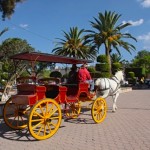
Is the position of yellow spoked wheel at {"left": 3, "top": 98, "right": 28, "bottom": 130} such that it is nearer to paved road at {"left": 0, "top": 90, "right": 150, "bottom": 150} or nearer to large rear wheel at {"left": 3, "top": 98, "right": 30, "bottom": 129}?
large rear wheel at {"left": 3, "top": 98, "right": 30, "bottom": 129}

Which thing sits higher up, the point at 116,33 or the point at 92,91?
the point at 116,33

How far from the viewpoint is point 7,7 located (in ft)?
66.9

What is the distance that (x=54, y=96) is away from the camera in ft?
33.5

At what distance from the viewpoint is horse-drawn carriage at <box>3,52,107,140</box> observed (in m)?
8.83

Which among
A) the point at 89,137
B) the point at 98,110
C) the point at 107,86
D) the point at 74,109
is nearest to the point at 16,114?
the point at 89,137

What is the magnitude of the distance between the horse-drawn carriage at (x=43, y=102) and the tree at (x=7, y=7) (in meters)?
10.0

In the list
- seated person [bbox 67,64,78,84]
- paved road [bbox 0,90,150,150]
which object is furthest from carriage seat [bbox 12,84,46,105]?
seated person [bbox 67,64,78,84]

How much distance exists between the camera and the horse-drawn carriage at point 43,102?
8.83m

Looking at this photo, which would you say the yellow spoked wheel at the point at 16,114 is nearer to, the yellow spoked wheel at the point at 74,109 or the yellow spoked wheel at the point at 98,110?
the yellow spoked wheel at the point at 74,109

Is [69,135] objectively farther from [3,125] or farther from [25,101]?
[3,125]

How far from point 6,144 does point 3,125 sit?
8.79 ft

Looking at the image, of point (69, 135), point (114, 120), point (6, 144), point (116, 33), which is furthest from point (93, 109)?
A: point (116, 33)

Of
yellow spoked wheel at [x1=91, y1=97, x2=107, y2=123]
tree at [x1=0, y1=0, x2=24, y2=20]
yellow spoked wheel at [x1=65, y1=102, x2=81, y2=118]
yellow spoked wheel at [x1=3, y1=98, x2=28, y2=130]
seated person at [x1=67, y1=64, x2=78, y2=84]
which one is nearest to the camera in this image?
yellow spoked wheel at [x1=3, y1=98, x2=28, y2=130]

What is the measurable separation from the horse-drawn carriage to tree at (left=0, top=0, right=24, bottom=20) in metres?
10.0
